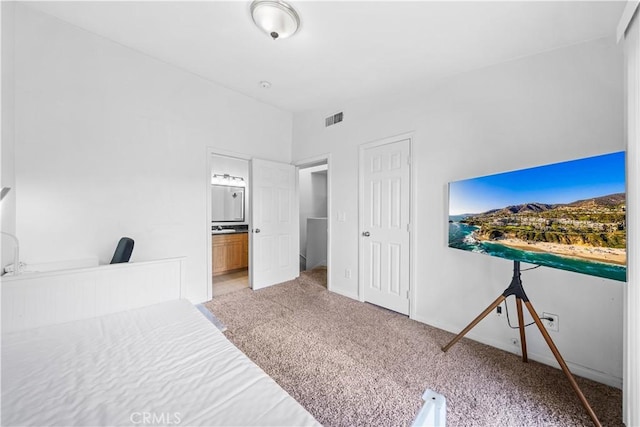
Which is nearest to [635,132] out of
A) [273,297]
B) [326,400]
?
[326,400]

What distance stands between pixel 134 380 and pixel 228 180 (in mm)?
4205

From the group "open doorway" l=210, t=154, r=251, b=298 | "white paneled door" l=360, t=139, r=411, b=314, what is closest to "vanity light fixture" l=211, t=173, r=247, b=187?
"open doorway" l=210, t=154, r=251, b=298

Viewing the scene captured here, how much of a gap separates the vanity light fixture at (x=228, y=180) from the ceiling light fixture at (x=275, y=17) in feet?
10.5

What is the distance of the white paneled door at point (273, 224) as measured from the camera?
351 cm

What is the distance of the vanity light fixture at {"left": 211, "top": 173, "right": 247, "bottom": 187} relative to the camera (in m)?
4.63

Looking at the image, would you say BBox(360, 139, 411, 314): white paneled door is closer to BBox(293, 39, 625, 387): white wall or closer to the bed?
BBox(293, 39, 625, 387): white wall

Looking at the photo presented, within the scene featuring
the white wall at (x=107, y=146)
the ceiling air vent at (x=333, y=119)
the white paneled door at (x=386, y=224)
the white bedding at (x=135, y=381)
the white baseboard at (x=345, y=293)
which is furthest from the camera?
the ceiling air vent at (x=333, y=119)

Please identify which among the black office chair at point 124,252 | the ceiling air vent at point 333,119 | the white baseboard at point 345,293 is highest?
the ceiling air vent at point 333,119

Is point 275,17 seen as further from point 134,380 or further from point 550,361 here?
point 550,361

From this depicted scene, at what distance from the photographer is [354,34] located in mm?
2057

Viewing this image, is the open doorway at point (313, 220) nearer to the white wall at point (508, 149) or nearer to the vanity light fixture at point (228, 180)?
the vanity light fixture at point (228, 180)

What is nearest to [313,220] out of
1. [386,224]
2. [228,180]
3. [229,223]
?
A: [229,223]

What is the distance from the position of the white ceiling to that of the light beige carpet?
8.40 ft

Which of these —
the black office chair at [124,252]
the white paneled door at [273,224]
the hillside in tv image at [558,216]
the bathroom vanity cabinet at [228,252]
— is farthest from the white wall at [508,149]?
the bathroom vanity cabinet at [228,252]
